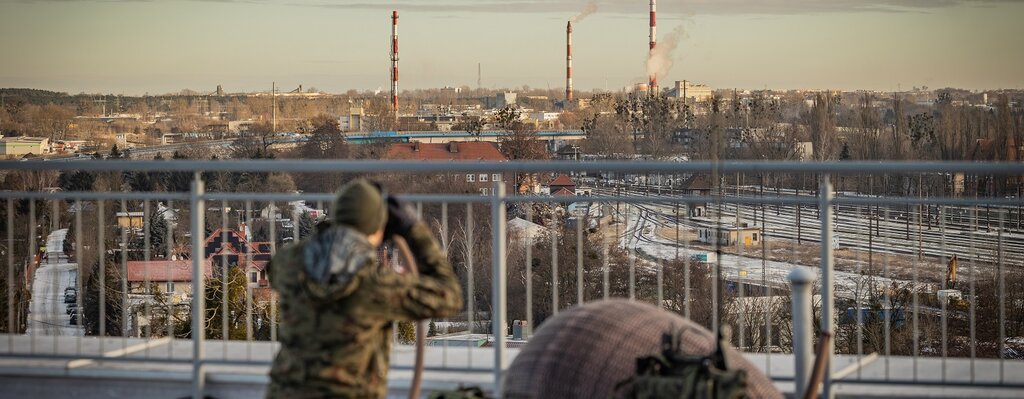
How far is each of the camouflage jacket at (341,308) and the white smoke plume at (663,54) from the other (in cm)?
9267

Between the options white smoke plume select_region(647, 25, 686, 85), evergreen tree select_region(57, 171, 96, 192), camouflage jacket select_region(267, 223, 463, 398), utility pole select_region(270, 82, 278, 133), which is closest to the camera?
camouflage jacket select_region(267, 223, 463, 398)

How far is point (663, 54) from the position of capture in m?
98.1

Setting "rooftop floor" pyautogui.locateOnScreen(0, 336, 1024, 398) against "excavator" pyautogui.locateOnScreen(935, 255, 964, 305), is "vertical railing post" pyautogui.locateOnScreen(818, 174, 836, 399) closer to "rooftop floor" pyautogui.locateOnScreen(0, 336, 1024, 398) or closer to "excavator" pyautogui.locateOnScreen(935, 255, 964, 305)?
"rooftop floor" pyautogui.locateOnScreen(0, 336, 1024, 398)

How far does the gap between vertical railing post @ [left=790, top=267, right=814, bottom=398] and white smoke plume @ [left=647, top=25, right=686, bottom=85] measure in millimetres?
91546

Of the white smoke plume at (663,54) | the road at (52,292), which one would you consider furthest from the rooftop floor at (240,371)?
the white smoke plume at (663,54)

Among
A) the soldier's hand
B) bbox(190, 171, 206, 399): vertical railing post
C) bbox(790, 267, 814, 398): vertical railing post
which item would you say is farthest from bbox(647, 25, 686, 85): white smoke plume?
the soldier's hand

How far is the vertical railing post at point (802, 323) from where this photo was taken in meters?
4.34

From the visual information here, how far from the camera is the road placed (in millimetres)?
6453

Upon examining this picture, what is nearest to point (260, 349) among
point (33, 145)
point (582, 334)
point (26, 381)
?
point (26, 381)

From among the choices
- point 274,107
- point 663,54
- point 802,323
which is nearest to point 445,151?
point 274,107

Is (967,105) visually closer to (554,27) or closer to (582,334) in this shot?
(554,27)

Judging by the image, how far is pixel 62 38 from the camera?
100 m

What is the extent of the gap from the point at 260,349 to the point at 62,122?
81.9 m

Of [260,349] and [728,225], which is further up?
[728,225]
